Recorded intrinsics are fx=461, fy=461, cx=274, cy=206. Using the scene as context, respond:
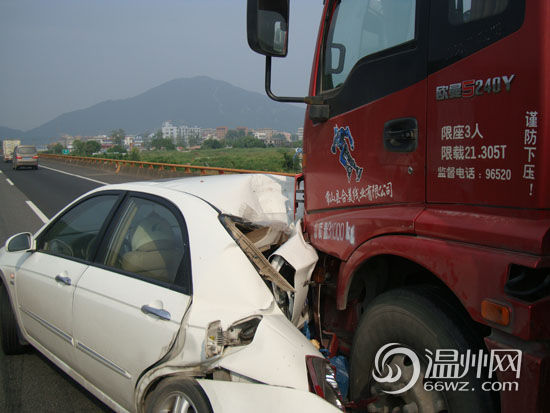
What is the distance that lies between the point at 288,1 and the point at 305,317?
1.97 metres

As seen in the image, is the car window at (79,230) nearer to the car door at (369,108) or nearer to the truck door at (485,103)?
the car door at (369,108)

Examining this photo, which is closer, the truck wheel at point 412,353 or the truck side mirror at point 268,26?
the truck wheel at point 412,353

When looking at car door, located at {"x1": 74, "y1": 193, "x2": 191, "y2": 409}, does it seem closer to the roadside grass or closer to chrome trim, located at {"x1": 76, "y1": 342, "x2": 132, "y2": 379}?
chrome trim, located at {"x1": 76, "y1": 342, "x2": 132, "y2": 379}

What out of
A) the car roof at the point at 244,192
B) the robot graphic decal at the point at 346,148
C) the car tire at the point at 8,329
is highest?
the robot graphic decal at the point at 346,148

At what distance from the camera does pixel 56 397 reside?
3.30 m

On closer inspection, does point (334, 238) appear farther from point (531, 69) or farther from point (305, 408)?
point (531, 69)

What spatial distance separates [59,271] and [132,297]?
3.10 feet

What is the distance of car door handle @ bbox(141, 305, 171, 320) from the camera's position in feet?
7.55

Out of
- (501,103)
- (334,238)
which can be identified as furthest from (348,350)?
(501,103)

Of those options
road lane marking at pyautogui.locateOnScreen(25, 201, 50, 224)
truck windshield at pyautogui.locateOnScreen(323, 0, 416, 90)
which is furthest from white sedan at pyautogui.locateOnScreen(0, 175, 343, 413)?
road lane marking at pyautogui.locateOnScreen(25, 201, 50, 224)

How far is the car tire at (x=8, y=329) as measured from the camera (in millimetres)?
3823

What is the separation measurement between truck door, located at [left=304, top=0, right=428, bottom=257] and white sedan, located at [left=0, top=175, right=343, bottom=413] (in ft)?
1.70

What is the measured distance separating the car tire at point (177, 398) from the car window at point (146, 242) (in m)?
0.55

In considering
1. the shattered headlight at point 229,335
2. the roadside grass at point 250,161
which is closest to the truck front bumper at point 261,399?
the shattered headlight at point 229,335
